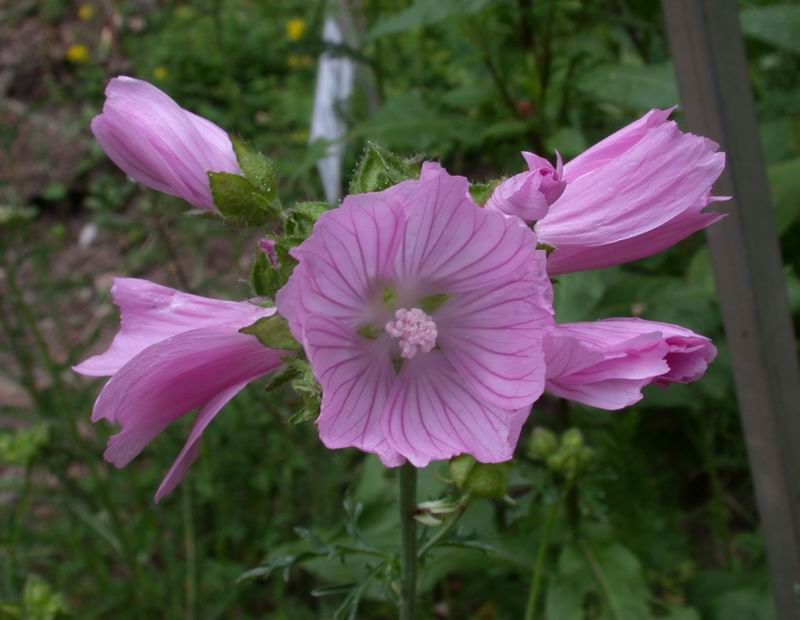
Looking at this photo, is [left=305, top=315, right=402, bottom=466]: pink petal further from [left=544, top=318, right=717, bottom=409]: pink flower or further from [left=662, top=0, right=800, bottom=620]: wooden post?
[left=662, top=0, right=800, bottom=620]: wooden post

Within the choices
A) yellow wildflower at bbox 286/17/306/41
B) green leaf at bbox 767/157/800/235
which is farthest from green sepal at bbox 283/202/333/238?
yellow wildflower at bbox 286/17/306/41

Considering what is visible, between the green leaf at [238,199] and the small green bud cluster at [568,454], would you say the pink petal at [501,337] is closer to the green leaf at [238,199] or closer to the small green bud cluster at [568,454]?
the green leaf at [238,199]

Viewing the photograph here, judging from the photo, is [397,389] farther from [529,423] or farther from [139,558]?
[139,558]

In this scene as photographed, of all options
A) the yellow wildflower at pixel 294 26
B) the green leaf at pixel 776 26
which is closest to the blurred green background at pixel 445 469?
the green leaf at pixel 776 26

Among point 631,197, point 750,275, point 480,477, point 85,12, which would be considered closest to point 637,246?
point 631,197

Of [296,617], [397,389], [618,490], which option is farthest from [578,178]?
[296,617]

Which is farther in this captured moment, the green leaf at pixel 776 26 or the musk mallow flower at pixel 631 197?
the green leaf at pixel 776 26
